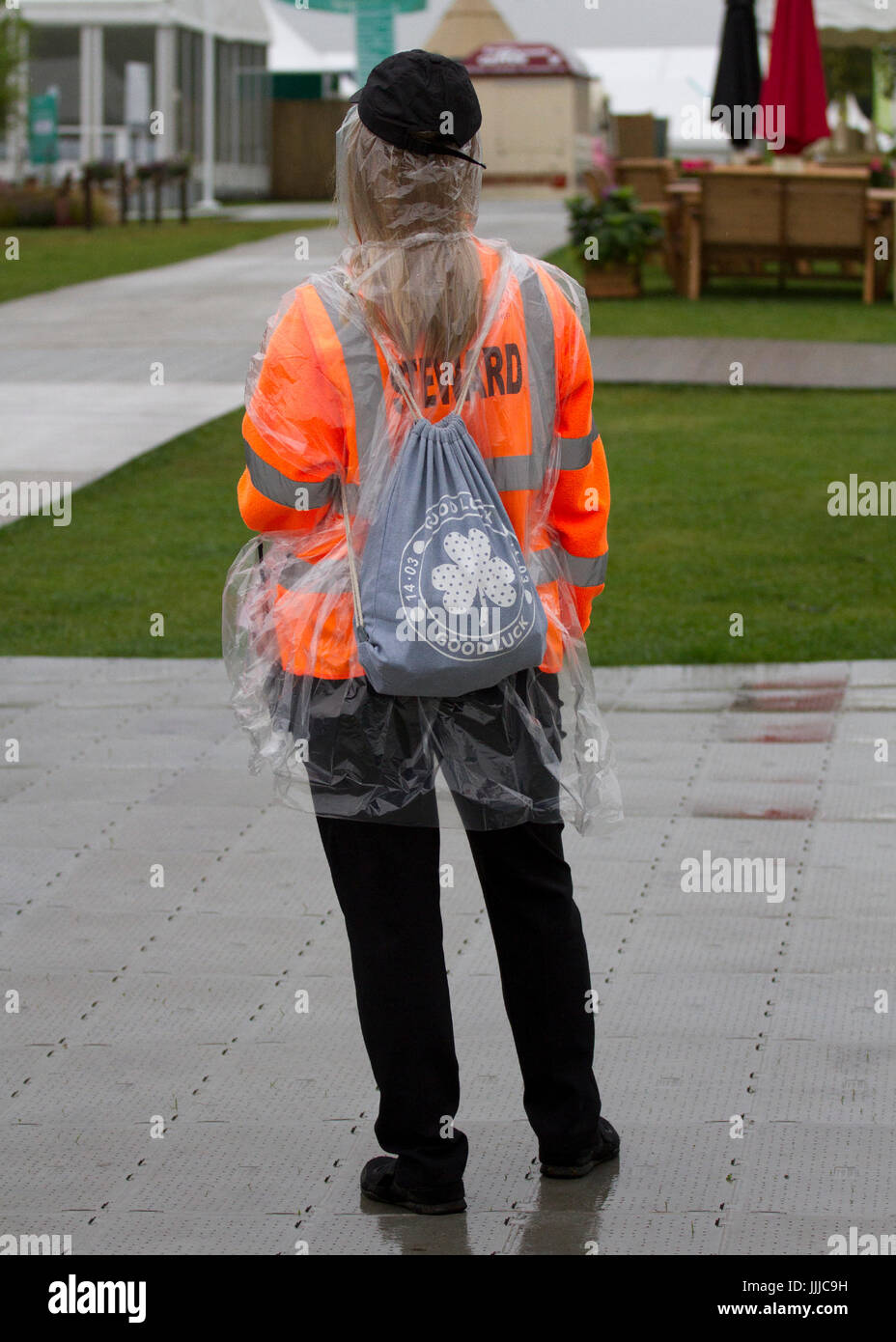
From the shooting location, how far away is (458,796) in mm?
3070

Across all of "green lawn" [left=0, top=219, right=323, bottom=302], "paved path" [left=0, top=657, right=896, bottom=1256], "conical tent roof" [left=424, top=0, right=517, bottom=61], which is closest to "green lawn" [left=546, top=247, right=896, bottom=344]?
"green lawn" [left=0, top=219, right=323, bottom=302]

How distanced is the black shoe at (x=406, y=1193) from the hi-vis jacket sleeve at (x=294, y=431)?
113 centimetres

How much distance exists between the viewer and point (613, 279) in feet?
62.0

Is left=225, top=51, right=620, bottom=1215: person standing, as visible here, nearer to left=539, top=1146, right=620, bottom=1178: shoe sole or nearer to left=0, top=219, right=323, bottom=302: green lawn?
left=539, top=1146, right=620, bottom=1178: shoe sole

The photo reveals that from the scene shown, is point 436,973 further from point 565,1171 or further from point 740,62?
point 740,62

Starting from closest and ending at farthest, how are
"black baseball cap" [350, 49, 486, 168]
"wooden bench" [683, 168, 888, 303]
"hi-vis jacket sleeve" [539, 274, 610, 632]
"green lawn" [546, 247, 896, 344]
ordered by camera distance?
"black baseball cap" [350, 49, 486, 168]
"hi-vis jacket sleeve" [539, 274, 610, 632]
"green lawn" [546, 247, 896, 344]
"wooden bench" [683, 168, 888, 303]

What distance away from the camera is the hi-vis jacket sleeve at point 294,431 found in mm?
2928

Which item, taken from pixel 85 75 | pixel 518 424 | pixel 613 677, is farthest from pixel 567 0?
pixel 518 424

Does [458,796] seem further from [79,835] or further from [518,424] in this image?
[79,835]

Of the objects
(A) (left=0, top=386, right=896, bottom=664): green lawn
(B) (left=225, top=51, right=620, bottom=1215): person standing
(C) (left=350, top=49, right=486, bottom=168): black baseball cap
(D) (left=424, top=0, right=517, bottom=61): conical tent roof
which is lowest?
(A) (left=0, top=386, right=896, bottom=664): green lawn

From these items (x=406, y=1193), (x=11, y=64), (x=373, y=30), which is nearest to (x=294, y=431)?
(x=406, y=1193)

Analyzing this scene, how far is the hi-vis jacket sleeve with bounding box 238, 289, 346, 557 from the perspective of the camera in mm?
2928

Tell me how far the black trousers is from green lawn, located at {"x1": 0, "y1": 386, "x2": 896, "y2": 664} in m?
4.03

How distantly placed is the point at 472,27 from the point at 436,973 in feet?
149
